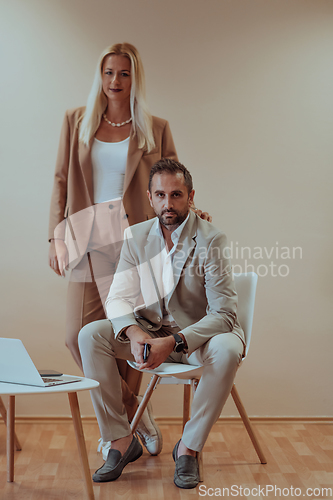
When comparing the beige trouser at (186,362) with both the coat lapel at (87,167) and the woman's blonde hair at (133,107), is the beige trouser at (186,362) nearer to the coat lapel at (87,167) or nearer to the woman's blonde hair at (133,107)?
the coat lapel at (87,167)

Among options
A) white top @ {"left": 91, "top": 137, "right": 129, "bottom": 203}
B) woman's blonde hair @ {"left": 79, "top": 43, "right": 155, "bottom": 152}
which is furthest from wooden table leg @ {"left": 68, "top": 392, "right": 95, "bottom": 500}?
woman's blonde hair @ {"left": 79, "top": 43, "right": 155, "bottom": 152}

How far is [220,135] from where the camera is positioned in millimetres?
2682

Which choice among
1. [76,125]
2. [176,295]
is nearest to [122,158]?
[76,125]

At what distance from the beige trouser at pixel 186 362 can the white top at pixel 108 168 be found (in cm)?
65

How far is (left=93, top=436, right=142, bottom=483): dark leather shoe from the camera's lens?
6.13ft

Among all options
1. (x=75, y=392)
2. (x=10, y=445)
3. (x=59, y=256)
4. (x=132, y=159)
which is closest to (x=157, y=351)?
(x=75, y=392)

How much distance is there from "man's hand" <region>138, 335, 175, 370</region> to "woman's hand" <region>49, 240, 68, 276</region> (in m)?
0.71

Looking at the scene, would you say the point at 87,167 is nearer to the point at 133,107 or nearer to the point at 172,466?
the point at 133,107

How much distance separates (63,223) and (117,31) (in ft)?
3.52

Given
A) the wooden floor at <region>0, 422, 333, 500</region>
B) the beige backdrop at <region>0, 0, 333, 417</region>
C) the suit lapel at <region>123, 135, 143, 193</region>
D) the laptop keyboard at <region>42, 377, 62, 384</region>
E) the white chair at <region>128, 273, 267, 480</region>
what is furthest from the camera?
the beige backdrop at <region>0, 0, 333, 417</region>

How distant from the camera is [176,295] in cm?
205

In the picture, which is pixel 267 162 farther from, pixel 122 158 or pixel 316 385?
pixel 316 385

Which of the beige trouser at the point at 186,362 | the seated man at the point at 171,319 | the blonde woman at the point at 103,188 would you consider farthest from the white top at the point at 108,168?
the beige trouser at the point at 186,362

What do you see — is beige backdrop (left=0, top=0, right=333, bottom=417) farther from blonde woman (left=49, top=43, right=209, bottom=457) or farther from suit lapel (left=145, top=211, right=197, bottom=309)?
suit lapel (left=145, top=211, right=197, bottom=309)
